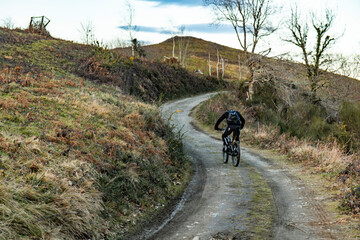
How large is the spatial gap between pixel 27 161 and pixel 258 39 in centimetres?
2682

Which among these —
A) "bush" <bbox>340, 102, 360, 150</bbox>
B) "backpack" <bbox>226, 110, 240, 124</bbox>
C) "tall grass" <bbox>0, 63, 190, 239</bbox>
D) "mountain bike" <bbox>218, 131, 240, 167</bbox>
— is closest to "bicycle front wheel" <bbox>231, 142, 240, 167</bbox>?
"mountain bike" <bbox>218, 131, 240, 167</bbox>

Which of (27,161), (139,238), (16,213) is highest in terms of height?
(27,161)

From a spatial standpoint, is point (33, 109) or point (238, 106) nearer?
point (33, 109)

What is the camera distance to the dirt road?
578 centimetres

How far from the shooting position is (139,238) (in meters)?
5.77

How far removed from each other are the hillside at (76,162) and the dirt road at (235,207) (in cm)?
70

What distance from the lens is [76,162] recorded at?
7027 millimetres

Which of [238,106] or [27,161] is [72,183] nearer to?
[27,161]

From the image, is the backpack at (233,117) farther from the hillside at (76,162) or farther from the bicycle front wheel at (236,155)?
the hillside at (76,162)

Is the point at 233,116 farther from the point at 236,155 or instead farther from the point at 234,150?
the point at 236,155

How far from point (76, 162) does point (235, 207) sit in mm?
3857

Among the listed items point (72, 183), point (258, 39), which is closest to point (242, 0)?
point (258, 39)

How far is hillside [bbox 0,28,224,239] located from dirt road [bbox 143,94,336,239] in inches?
27.6

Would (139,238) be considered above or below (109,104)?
below
